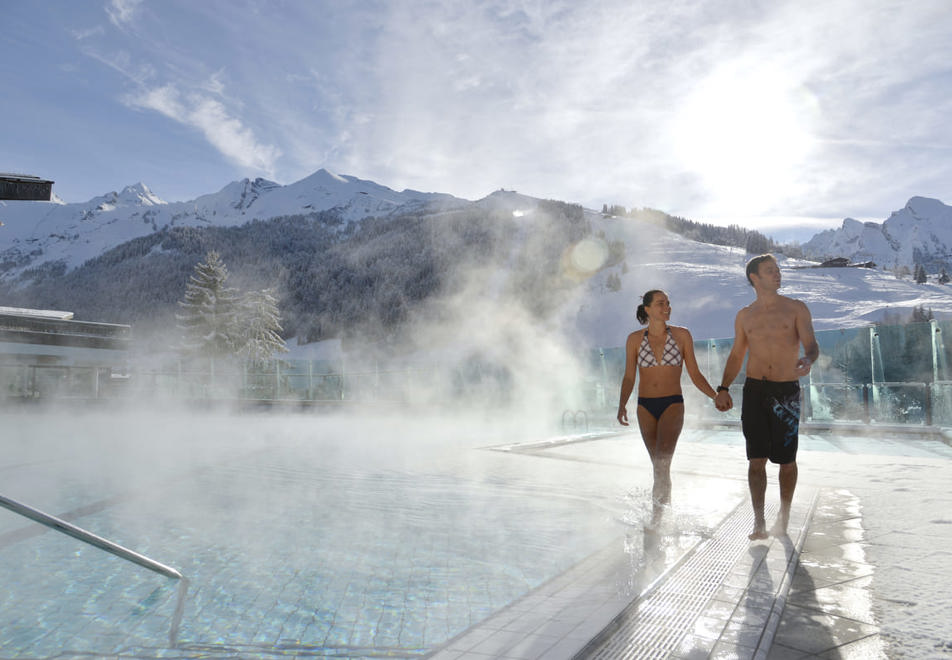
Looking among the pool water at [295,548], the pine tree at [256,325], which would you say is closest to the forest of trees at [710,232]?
the pine tree at [256,325]

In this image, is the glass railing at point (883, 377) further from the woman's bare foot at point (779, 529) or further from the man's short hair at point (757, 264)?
the man's short hair at point (757, 264)

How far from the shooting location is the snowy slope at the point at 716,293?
53.9 meters

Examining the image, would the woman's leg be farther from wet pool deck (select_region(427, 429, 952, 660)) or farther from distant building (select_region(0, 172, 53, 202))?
distant building (select_region(0, 172, 53, 202))

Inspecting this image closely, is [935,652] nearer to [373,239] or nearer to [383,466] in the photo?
[383,466]

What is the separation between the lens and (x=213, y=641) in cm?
257

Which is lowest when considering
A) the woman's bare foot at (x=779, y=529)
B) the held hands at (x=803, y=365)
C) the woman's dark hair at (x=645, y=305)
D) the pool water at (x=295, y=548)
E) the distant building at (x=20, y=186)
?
the pool water at (x=295, y=548)

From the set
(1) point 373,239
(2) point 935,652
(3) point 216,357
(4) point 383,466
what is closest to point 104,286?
(1) point 373,239

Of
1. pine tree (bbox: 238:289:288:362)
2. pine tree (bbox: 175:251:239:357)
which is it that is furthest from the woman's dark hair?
pine tree (bbox: 175:251:239:357)

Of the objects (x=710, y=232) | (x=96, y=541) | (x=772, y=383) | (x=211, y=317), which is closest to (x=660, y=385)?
(x=772, y=383)

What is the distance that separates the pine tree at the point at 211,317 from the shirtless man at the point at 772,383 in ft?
142

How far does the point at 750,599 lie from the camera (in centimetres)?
242

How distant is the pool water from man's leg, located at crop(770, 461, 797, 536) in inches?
36.5

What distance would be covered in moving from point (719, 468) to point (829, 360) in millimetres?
8733

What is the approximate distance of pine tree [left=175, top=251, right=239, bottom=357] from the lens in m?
43.0
